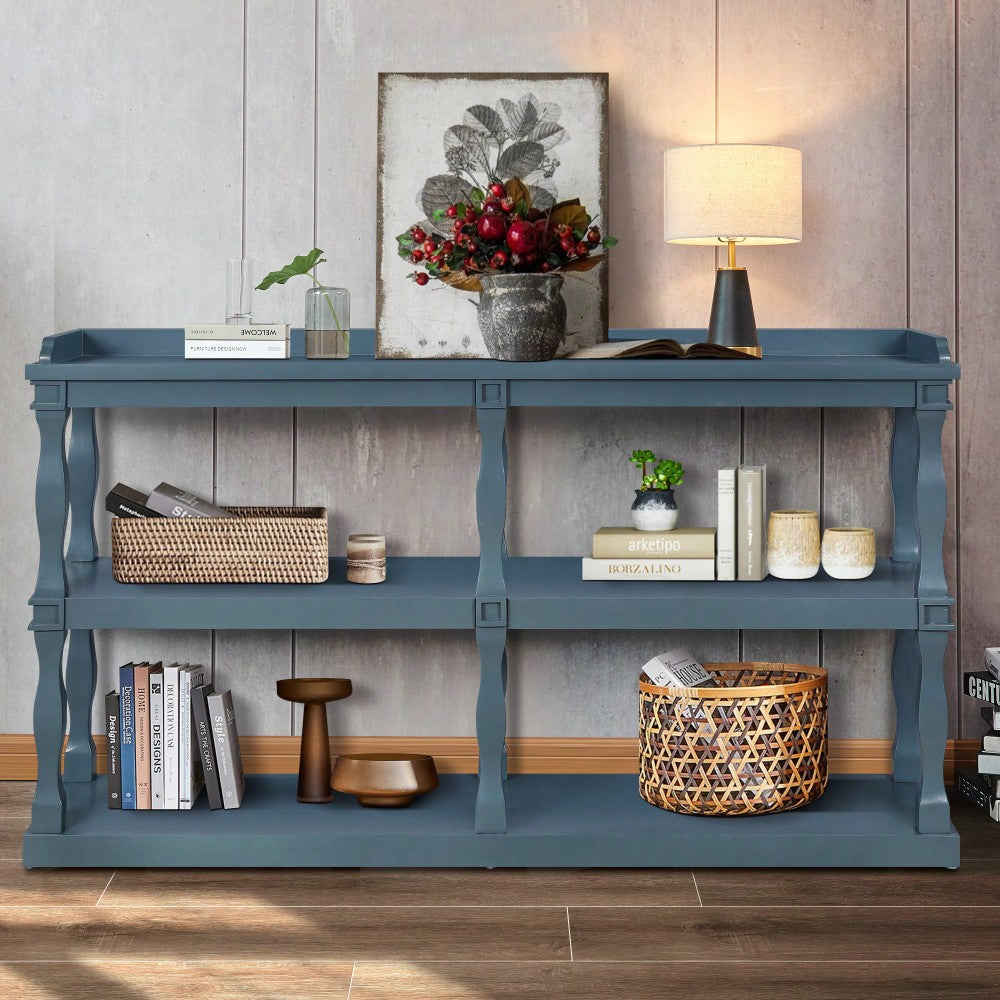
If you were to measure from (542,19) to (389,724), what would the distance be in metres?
1.73

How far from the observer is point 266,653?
3002mm

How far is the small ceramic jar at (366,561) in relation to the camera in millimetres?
2598

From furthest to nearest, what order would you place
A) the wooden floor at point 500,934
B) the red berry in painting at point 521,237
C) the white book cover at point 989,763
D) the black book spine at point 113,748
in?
the white book cover at point 989,763 < the black book spine at point 113,748 < the red berry in painting at point 521,237 < the wooden floor at point 500,934

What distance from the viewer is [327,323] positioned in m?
2.74

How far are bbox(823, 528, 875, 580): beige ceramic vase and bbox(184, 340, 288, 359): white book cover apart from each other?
123 cm

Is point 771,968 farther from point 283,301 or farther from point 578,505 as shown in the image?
point 283,301

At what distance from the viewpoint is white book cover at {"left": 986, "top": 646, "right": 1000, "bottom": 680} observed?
9.25 ft

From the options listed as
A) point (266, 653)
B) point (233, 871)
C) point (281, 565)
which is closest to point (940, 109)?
point (281, 565)

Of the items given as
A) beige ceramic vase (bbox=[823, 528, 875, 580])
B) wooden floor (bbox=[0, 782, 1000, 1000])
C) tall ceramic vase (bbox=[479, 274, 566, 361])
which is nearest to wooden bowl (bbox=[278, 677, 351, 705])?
wooden floor (bbox=[0, 782, 1000, 1000])

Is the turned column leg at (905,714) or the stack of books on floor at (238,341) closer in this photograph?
the stack of books on floor at (238,341)

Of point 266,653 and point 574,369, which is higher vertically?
point 574,369

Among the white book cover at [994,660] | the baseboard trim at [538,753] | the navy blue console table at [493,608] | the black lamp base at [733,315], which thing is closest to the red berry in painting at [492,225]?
the navy blue console table at [493,608]

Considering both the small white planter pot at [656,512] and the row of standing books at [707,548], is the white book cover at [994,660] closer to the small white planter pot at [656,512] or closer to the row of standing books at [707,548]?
the row of standing books at [707,548]

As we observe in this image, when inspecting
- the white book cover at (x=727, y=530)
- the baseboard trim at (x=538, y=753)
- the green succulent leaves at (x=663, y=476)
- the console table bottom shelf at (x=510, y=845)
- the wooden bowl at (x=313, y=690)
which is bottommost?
the console table bottom shelf at (x=510, y=845)
